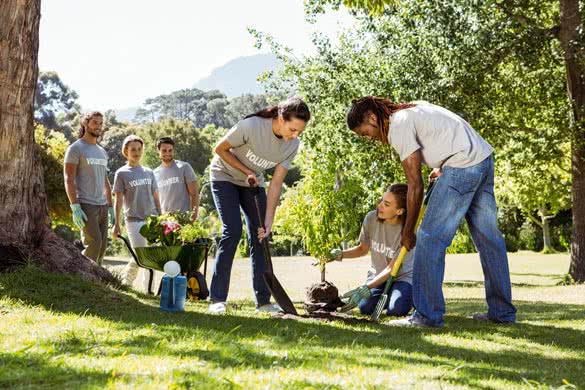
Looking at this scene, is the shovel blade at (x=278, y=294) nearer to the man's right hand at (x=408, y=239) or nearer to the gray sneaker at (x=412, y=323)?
the gray sneaker at (x=412, y=323)

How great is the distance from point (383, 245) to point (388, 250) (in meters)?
0.07

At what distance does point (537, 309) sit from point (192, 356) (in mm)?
5437

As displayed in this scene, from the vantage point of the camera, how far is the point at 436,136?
209 inches

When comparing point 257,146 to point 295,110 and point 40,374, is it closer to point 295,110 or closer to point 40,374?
point 295,110

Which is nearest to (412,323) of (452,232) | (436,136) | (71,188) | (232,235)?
(452,232)

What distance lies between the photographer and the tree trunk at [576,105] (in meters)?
13.2

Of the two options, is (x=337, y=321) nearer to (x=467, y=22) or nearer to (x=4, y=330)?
(x=4, y=330)

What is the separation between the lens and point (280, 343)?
4297 mm

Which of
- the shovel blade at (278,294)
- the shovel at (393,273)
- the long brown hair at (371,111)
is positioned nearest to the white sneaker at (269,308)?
the shovel blade at (278,294)

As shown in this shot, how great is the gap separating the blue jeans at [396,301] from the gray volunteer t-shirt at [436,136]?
152 centimetres

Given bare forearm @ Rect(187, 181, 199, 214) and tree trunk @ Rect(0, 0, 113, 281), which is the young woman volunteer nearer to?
bare forearm @ Rect(187, 181, 199, 214)

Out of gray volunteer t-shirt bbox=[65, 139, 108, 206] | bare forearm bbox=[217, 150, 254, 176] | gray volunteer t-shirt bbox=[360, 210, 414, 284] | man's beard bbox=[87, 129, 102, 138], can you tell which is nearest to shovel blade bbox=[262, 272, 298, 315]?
bare forearm bbox=[217, 150, 254, 176]

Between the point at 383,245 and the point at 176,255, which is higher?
the point at 383,245

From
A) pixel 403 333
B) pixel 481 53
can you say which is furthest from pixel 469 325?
pixel 481 53
